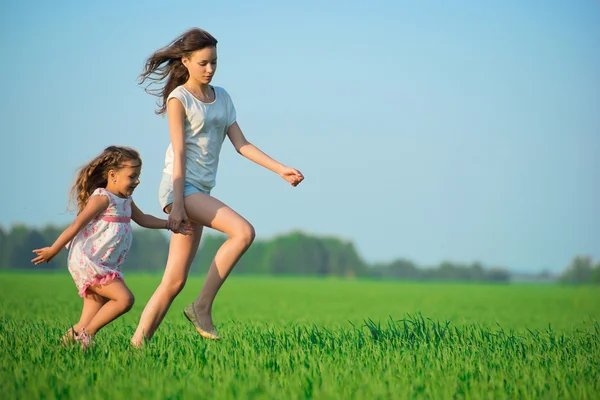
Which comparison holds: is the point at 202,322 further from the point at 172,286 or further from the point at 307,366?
the point at 307,366

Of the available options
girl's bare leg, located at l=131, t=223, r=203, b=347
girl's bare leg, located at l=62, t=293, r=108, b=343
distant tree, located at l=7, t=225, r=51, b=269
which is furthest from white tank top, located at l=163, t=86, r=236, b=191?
distant tree, located at l=7, t=225, r=51, b=269

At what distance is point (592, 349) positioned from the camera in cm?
625

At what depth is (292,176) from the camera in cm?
590

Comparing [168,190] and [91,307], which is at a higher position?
[168,190]

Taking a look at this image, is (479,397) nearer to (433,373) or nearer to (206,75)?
(433,373)

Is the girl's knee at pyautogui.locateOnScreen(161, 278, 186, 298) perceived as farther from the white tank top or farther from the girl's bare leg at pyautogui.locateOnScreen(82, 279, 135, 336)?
the white tank top

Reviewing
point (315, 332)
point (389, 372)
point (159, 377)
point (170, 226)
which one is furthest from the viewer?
point (315, 332)

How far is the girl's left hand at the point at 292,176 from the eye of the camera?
586 cm

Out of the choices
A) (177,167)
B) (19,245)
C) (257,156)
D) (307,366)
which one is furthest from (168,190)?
(19,245)

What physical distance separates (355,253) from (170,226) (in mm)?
62377

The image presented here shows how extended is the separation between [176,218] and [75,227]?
912mm

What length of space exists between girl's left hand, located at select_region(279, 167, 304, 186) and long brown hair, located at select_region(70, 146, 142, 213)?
137cm

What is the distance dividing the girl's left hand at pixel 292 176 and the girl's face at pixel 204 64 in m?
0.97

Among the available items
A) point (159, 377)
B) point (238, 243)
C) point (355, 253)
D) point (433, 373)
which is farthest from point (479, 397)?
point (355, 253)
